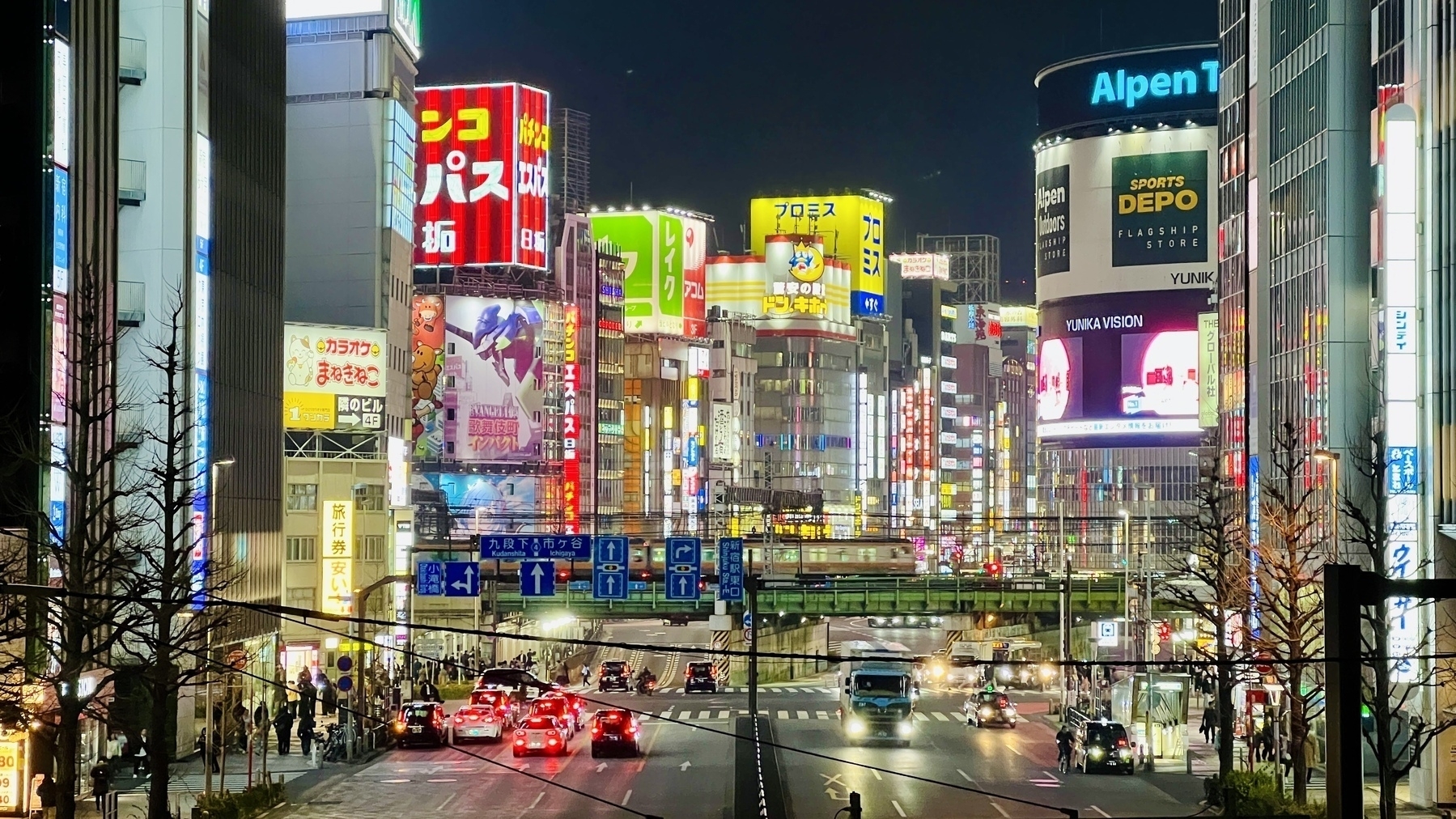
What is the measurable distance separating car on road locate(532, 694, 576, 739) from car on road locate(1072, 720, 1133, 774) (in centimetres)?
1511

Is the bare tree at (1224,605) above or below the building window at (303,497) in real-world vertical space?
below

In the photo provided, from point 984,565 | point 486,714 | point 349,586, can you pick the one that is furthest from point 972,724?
point 984,565

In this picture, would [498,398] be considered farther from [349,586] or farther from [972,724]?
[972,724]

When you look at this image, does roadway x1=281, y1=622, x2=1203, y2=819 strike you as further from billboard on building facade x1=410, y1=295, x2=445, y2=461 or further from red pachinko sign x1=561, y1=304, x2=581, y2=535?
red pachinko sign x1=561, y1=304, x2=581, y2=535

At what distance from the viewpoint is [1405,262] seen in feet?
161

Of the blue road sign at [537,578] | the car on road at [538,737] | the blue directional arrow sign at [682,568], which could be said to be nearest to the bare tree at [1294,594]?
the blue directional arrow sign at [682,568]

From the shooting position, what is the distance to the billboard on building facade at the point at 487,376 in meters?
133

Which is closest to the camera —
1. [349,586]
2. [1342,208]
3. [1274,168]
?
[1342,208]

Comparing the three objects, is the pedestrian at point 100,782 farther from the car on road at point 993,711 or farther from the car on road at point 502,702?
the car on road at point 993,711

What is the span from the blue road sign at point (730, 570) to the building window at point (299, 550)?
2198cm

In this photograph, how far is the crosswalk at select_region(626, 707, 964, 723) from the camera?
75875 mm

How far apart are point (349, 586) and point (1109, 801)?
45.0 m

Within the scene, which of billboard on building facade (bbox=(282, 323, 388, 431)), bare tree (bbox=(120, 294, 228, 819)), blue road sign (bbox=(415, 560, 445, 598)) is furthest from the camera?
billboard on building facade (bbox=(282, 323, 388, 431))

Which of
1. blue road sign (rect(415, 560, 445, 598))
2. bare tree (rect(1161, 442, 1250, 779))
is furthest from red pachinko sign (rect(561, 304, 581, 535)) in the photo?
bare tree (rect(1161, 442, 1250, 779))
